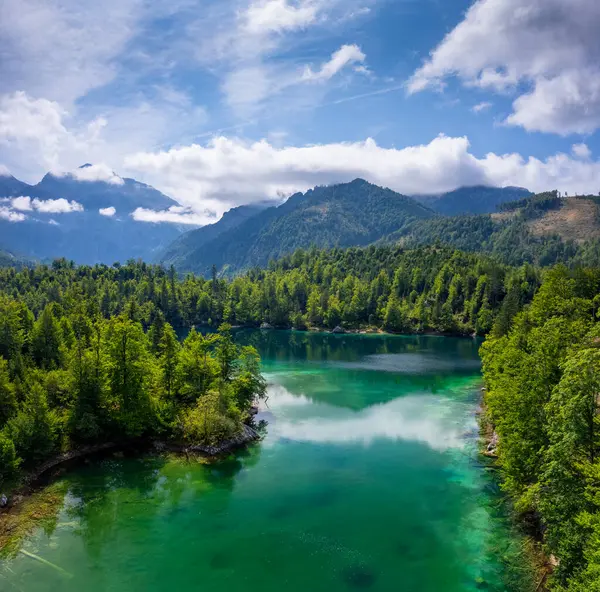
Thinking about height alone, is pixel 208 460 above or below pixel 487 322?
below

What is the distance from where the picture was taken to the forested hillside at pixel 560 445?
89.6 feet

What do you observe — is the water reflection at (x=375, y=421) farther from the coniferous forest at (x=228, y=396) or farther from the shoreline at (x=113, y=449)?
the coniferous forest at (x=228, y=396)

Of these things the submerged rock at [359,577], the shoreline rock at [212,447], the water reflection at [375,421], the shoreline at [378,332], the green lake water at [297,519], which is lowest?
the submerged rock at [359,577]

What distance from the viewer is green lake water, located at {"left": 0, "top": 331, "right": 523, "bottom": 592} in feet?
114

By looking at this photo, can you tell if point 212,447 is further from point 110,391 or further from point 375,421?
point 375,421

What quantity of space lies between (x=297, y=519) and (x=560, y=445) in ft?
77.8

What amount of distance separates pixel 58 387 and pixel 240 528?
31.4m

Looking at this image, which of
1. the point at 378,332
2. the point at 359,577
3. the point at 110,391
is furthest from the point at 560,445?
the point at 378,332

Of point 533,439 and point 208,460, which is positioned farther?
point 208,460

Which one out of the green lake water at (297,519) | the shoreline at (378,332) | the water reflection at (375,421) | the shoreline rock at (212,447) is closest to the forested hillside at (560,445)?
the green lake water at (297,519)

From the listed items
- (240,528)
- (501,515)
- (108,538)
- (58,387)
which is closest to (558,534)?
(501,515)

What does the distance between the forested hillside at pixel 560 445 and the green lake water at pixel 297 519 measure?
19.1 feet

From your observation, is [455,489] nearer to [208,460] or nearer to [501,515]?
[501,515]

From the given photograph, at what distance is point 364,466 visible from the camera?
54781 mm
